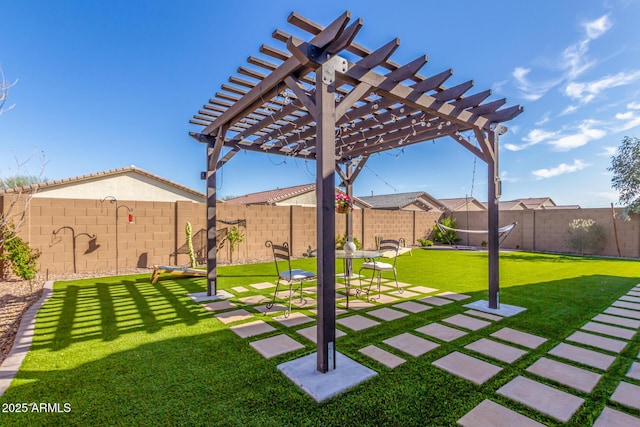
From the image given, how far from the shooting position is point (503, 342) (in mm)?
2666

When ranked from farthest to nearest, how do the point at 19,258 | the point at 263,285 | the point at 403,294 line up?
1. the point at 263,285
2. the point at 19,258
3. the point at 403,294

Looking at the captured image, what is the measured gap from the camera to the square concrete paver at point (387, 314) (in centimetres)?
336

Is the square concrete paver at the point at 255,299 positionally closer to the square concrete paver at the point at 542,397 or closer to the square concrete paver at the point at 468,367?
the square concrete paver at the point at 468,367

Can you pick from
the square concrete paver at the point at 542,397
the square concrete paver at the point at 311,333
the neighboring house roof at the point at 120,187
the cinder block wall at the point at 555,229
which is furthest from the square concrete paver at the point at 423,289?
the neighboring house roof at the point at 120,187

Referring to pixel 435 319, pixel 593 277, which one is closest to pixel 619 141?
pixel 593 277

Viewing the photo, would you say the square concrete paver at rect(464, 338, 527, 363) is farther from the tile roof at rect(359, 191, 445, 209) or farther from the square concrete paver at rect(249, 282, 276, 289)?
the tile roof at rect(359, 191, 445, 209)

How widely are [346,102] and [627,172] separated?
499 inches

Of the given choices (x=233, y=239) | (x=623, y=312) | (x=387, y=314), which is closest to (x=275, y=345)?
(x=387, y=314)

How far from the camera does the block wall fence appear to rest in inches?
231

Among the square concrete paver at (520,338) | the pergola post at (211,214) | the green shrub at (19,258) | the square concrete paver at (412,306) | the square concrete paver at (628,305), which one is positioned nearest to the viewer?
the square concrete paver at (520,338)

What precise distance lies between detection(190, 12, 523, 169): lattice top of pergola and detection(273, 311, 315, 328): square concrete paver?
88.6 inches

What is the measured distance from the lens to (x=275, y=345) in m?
2.62

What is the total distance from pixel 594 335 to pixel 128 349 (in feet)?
14.5

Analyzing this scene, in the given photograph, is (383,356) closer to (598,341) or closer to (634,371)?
(634,371)
